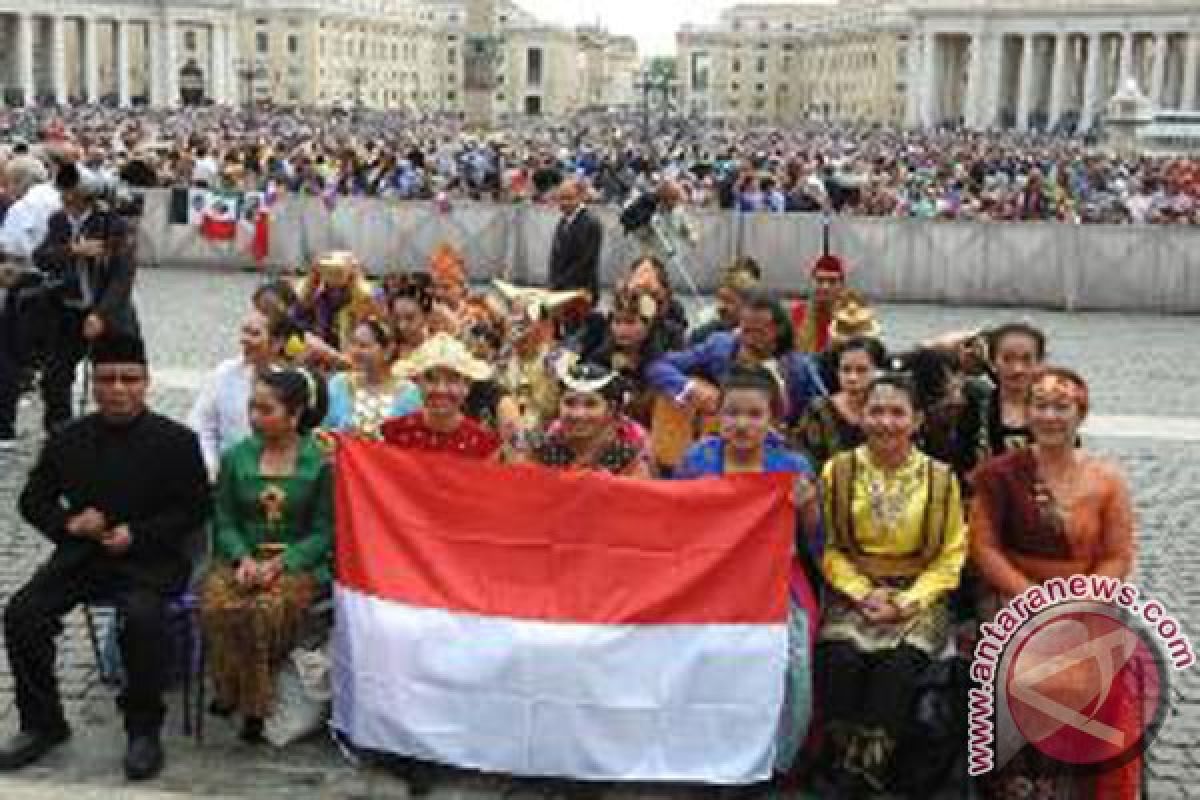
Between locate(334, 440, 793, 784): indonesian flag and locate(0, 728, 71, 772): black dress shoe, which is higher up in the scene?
locate(334, 440, 793, 784): indonesian flag

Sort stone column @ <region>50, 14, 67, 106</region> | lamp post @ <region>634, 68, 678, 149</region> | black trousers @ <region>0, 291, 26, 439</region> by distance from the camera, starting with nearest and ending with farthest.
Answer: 1. black trousers @ <region>0, 291, 26, 439</region>
2. lamp post @ <region>634, 68, 678, 149</region>
3. stone column @ <region>50, 14, 67, 106</region>

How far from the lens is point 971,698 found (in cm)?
600

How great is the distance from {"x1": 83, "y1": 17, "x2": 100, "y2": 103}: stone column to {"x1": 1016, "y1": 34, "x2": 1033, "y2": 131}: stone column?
225ft

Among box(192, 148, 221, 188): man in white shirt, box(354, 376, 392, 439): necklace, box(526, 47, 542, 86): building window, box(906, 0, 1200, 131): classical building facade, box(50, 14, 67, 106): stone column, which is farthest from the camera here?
box(526, 47, 542, 86): building window

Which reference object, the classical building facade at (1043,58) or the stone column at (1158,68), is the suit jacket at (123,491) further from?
the stone column at (1158,68)

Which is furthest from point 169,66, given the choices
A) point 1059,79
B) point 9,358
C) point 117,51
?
point 9,358

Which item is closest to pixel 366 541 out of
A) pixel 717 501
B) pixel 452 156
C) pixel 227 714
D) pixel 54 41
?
pixel 227 714

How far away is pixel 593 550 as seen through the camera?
20.4ft

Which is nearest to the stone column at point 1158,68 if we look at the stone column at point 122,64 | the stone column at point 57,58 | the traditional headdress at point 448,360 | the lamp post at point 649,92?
the lamp post at point 649,92

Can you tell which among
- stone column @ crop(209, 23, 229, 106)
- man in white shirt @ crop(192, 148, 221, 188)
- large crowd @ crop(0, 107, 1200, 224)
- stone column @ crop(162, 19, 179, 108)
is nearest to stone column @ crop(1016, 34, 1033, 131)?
stone column @ crop(209, 23, 229, 106)

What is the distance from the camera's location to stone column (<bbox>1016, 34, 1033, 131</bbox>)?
11825 cm

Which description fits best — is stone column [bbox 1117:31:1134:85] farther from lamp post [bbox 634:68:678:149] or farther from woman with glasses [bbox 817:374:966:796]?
woman with glasses [bbox 817:374:966:796]

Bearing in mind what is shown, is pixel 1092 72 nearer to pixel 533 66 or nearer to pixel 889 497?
pixel 533 66

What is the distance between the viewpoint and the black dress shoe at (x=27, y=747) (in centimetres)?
614
